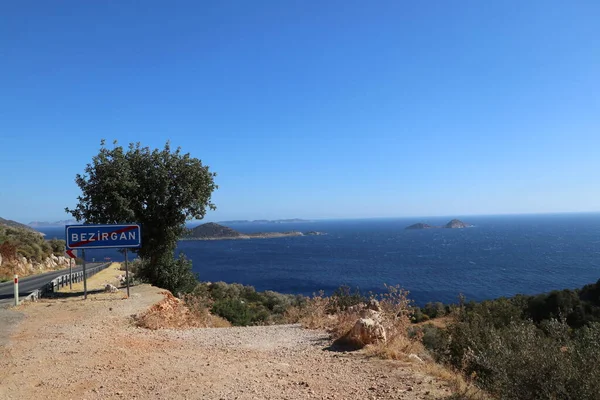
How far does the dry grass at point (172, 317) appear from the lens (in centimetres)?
1079

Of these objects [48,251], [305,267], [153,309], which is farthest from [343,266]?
[153,309]

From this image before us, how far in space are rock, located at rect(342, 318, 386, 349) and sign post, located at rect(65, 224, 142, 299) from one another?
854 centimetres

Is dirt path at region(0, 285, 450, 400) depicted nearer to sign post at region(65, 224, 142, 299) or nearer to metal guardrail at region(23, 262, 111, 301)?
sign post at region(65, 224, 142, 299)

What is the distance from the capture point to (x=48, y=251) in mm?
34531

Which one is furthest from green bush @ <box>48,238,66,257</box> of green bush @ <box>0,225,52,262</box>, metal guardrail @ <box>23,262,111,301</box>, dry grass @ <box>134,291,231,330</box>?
dry grass @ <box>134,291,231,330</box>

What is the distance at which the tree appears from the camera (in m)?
15.7

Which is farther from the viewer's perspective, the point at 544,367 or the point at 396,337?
the point at 396,337

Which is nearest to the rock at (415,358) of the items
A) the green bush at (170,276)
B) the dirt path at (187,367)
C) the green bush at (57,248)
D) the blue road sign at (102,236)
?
the dirt path at (187,367)

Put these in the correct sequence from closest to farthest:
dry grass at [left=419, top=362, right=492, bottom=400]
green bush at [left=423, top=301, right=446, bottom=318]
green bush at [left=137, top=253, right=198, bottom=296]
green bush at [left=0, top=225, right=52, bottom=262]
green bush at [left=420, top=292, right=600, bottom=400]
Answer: green bush at [left=420, top=292, right=600, bottom=400] < dry grass at [left=419, top=362, right=492, bottom=400] < green bush at [left=137, top=253, right=198, bottom=296] < green bush at [left=0, top=225, right=52, bottom=262] < green bush at [left=423, top=301, right=446, bottom=318]

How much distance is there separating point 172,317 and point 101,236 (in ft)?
13.9

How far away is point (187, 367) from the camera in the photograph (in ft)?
23.1

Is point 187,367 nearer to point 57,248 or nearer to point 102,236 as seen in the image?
point 102,236

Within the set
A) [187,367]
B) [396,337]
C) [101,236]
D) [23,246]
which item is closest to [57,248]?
[23,246]

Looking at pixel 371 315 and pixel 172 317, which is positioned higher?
pixel 371 315
